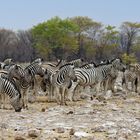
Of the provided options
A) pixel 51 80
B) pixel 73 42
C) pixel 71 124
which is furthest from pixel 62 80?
pixel 73 42

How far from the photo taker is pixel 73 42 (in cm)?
5753

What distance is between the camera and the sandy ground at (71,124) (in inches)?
308

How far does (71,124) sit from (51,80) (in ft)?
17.0

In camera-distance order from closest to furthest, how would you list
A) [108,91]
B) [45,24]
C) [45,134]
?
[45,134] → [108,91] → [45,24]

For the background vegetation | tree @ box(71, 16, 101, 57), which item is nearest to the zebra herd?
the background vegetation

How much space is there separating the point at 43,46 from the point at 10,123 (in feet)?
156

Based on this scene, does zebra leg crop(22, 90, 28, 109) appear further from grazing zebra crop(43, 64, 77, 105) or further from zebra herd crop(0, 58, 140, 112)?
grazing zebra crop(43, 64, 77, 105)

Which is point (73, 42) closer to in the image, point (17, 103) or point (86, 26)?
point (86, 26)

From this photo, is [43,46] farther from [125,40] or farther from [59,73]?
[59,73]

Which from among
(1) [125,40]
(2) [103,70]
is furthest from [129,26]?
(2) [103,70]

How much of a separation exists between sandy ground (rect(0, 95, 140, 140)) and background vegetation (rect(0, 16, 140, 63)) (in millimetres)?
42354

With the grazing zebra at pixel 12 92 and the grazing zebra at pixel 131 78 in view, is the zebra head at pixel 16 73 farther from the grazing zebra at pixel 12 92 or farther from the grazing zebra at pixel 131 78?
the grazing zebra at pixel 131 78

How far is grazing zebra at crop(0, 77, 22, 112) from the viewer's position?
11.7m

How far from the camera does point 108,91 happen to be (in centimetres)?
1719
